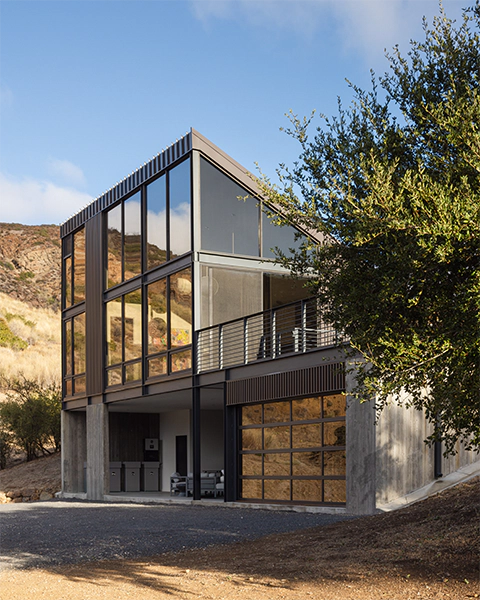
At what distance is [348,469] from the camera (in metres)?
13.7

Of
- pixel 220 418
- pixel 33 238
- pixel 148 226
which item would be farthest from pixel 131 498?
pixel 33 238

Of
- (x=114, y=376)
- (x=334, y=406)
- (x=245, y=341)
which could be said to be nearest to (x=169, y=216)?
(x=245, y=341)

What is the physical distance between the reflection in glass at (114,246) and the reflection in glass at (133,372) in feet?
8.14

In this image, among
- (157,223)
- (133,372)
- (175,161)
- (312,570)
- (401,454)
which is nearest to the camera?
(312,570)

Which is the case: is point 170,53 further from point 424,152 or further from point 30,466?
point 30,466

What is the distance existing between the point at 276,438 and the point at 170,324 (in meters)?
4.71

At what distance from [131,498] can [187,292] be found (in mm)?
5886

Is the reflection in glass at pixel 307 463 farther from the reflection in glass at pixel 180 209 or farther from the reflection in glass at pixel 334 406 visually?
the reflection in glass at pixel 180 209

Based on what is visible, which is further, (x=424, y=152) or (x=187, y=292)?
(x=187, y=292)

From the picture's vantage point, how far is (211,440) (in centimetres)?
2303

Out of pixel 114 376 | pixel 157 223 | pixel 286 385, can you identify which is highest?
pixel 157 223

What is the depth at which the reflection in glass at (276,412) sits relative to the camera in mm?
16156

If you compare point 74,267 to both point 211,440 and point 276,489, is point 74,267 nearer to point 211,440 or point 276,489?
point 211,440

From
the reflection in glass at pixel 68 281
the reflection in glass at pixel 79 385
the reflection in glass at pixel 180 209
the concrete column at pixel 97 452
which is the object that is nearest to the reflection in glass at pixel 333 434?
the reflection in glass at pixel 180 209
